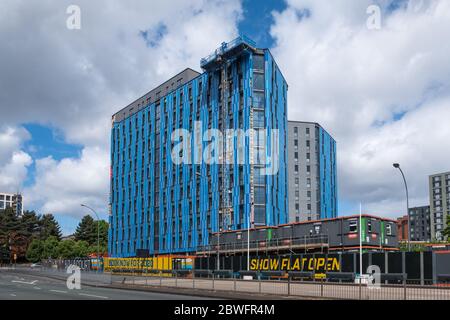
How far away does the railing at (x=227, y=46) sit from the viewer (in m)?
80.7

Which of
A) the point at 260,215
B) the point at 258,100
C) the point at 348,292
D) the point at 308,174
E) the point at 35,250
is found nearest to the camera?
the point at 348,292

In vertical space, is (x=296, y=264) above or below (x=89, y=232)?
above

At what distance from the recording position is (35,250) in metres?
135

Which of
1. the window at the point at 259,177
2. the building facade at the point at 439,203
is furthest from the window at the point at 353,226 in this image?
the building facade at the point at 439,203

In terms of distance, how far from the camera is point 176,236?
91.2m

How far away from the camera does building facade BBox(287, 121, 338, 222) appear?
11981cm

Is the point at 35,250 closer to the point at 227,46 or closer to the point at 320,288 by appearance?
the point at 227,46

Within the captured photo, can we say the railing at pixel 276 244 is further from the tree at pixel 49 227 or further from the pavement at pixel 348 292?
the tree at pixel 49 227

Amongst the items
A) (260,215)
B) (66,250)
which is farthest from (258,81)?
(66,250)

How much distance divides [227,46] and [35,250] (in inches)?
3281

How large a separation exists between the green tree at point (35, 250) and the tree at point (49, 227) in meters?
14.5
